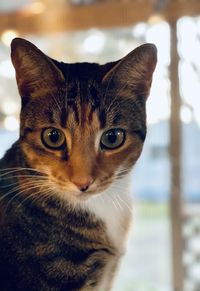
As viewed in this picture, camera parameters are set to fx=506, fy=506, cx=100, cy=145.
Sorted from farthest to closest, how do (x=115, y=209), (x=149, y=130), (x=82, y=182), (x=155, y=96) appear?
(x=149, y=130) < (x=155, y=96) < (x=115, y=209) < (x=82, y=182)

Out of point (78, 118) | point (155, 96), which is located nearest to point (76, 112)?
point (78, 118)

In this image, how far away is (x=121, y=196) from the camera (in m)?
0.80

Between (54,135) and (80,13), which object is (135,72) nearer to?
(54,135)

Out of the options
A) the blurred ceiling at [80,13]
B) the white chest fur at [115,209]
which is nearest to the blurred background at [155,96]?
the blurred ceiling at [80,13]

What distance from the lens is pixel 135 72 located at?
2.43 ft

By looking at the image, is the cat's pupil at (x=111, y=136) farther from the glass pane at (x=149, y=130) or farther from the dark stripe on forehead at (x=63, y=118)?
the glass pane at (x=149, y=130)

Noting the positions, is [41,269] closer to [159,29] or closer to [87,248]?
[87,248]

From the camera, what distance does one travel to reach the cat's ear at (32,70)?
2.25 ft

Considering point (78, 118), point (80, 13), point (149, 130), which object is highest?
point (80, 13)

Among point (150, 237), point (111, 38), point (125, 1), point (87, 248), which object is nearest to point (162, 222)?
point (150, 237)

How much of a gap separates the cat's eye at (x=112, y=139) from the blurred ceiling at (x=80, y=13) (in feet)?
1.76

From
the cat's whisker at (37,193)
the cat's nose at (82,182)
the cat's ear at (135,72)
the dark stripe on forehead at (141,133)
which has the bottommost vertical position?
the cat's whisker at (37,193)

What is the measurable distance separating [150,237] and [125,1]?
727 mm

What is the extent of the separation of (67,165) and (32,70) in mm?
141
